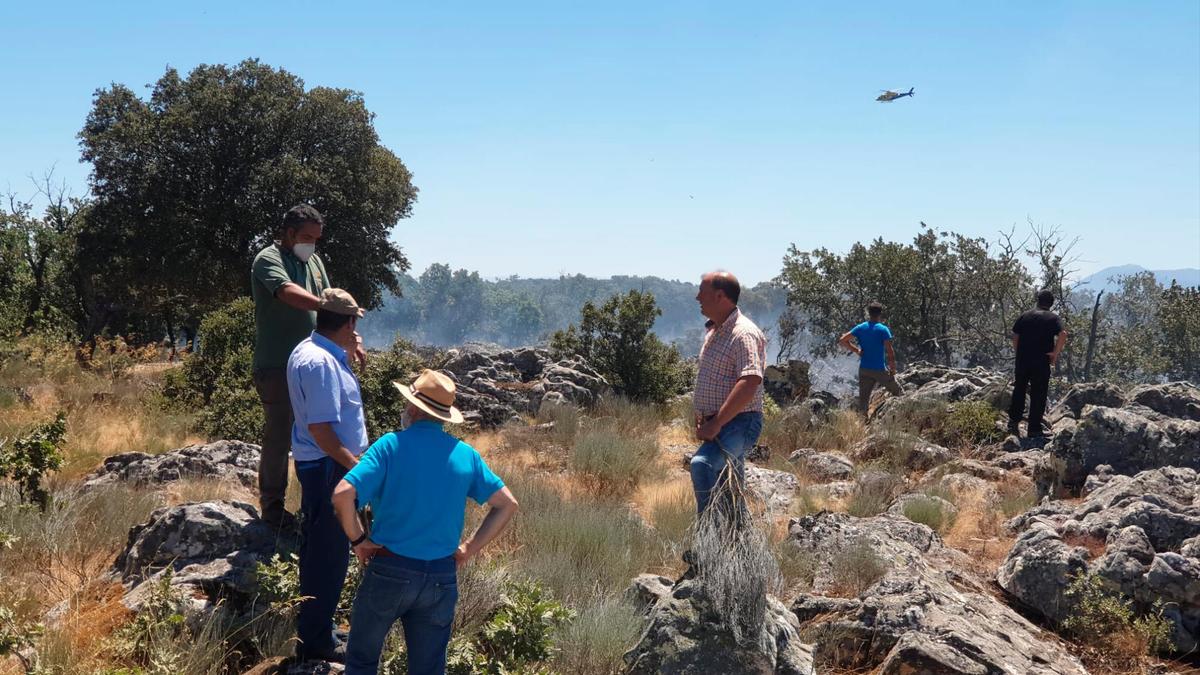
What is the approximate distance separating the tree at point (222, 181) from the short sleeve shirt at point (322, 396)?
18940 millimetres

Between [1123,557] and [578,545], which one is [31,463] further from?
[1123,557]

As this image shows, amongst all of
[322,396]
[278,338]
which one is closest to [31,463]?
[278,338]

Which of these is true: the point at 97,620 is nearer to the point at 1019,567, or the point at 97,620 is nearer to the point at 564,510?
the point at 564,510

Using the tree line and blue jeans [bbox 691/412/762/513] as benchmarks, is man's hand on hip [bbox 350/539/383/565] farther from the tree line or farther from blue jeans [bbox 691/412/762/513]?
the tree line

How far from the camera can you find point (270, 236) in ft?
72.7

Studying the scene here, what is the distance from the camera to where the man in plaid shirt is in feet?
17.3

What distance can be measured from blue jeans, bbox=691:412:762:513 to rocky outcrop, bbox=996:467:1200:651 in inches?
101

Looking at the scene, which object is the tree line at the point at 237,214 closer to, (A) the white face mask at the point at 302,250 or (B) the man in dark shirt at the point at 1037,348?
(B) the man in dark shirt at the point at 1037,348

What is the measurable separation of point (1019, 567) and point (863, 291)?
2354cm

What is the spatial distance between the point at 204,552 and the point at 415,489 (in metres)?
2.03

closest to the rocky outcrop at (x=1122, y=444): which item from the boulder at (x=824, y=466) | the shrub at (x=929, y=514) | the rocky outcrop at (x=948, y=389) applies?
the shrub at (x=929, y=514)

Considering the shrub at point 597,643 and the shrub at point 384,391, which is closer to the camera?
the shrub at point 597,643

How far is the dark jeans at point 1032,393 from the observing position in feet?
37.6

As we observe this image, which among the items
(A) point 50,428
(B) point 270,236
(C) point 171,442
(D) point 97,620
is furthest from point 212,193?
(D) point 97,620
